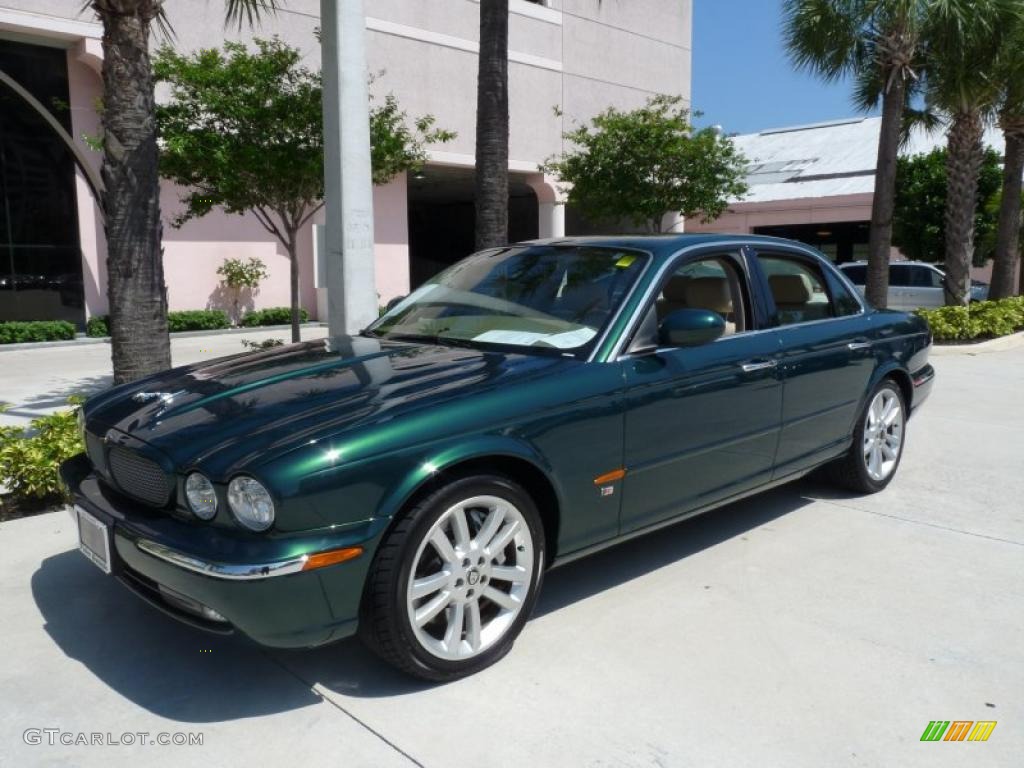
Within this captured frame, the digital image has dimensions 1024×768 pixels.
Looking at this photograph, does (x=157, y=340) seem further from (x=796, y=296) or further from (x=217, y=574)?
(x=796, y=296)

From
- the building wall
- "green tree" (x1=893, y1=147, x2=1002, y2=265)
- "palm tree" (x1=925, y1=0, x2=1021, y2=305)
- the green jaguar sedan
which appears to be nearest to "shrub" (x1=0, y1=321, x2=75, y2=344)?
the building wall

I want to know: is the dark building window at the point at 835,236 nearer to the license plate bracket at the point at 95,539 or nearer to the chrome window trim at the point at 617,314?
the chrome window trim at the point at 617,314

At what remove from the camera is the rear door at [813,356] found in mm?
4488

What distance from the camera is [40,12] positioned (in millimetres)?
14570

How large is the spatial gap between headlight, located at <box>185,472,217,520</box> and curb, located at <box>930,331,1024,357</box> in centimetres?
1247

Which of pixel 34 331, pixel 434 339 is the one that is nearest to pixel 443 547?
pixel 434 339

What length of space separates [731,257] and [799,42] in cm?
1206

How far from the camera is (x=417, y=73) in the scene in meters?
19.3

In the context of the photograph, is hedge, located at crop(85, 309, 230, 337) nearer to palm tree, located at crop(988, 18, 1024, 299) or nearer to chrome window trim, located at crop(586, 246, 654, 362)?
chrome window trim, located at crop(586, 246, 654, 362)

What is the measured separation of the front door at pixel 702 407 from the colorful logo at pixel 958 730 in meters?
1.33

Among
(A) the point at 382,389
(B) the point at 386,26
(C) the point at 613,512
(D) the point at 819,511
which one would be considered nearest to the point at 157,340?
(A) the point at 382,389

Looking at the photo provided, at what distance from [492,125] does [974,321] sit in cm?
992

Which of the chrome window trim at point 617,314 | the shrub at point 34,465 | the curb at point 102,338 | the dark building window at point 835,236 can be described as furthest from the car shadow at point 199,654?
the dark building window at point 835,236

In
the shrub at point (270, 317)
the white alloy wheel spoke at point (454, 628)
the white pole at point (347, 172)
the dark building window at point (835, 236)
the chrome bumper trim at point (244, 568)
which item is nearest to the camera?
the chrome bumper trim at point (244, 568)
